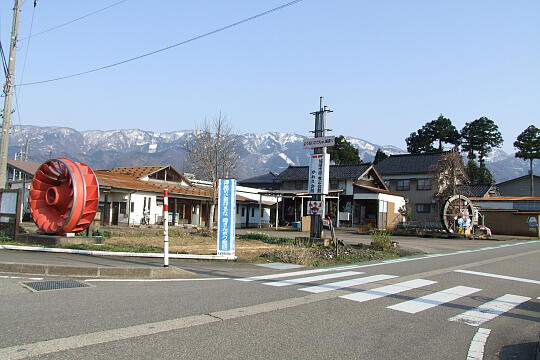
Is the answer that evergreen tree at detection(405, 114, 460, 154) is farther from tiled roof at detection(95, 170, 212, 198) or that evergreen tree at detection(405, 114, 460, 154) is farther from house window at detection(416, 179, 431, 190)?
tiled roof at detection(95, 170, 212, 198)

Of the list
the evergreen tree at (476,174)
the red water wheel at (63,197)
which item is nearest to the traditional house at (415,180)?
the evergreen tree at (476,174)

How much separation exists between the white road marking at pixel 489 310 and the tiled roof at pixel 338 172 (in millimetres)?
35654

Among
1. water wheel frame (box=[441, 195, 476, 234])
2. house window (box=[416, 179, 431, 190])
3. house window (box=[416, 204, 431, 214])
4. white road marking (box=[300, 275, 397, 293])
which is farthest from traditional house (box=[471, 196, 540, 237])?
white road marking (box=[300, 275, 397, 293])

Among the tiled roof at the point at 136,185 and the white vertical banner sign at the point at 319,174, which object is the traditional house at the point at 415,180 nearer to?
the tiled roof at the point at 136,185

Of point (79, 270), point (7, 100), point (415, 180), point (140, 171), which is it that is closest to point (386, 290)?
point (79, 270)

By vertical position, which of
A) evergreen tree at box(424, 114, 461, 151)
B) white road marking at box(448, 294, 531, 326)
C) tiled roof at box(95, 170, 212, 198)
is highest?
evergreen tree at box(424, 114, 461, 151)

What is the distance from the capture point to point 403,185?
53469mm

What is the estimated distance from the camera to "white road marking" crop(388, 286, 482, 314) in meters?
7.30

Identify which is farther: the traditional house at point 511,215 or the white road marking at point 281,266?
the traditional house at point 511,215

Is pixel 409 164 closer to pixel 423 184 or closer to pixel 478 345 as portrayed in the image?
pixel 423 184

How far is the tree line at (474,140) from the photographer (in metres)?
59.0

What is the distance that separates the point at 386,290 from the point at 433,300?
1042 mm

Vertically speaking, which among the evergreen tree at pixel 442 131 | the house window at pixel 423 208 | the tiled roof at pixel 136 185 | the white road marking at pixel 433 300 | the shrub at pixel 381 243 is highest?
the evergreen tree at pixel 442 131

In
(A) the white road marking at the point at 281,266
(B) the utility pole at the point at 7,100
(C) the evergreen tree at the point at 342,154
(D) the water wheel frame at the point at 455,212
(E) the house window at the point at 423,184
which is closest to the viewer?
(A) the white road marking at the point at 281,266
